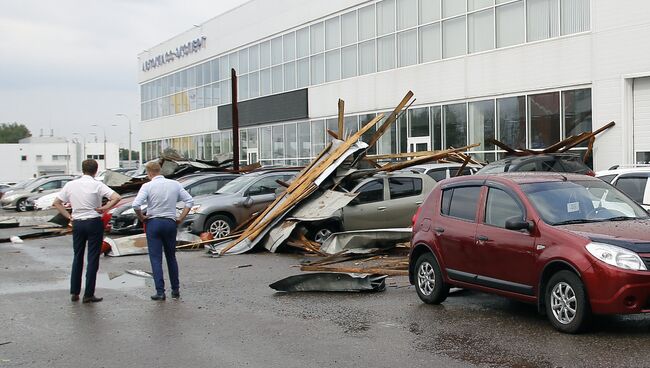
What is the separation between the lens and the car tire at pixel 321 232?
15758 millimetres

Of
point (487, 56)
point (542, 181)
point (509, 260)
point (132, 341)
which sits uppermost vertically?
point (487, 56)

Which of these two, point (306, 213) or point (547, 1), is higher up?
point (547, 1)

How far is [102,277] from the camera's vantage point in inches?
498

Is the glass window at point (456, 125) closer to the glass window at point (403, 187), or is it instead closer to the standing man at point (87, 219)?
the glass window at point (403, 187)

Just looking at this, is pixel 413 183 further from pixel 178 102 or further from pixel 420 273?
pixel 178 102

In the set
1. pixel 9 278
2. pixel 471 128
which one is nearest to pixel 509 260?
pixel 9 278

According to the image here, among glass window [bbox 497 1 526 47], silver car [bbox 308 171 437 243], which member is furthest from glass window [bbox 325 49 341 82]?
silver car [bbox 308 171 437 243]

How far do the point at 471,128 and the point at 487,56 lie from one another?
274 cm

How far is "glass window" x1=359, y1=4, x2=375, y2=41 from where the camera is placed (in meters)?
32.9

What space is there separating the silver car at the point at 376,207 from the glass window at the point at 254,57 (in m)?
27.6

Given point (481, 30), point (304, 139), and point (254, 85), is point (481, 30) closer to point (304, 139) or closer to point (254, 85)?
point (304, 139)

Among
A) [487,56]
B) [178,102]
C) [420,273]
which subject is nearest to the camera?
[420,273]

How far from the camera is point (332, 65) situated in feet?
117

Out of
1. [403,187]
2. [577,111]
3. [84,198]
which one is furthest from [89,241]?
[577,111]
